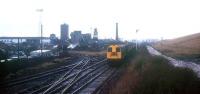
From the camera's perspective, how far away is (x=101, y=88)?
2355 centimetres

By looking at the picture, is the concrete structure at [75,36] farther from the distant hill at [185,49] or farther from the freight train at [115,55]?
the freight train at [115,55]

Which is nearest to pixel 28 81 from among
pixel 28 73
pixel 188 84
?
pixel 28 73

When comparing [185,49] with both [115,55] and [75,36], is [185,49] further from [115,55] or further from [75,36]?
[115,55]

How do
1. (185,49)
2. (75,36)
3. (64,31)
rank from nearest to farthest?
(185,49), (75,36), (64,31)

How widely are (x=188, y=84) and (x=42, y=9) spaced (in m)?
58.1

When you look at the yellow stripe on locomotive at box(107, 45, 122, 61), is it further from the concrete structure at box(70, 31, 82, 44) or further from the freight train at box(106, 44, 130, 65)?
the concrete structure at box(70, 31, 82, 44)

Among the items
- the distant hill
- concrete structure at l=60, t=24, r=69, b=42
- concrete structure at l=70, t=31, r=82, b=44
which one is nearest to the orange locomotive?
the distant hill

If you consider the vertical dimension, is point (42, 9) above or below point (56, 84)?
above

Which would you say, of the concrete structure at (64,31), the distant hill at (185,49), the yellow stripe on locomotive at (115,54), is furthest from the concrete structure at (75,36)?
the yellow stripe on locomotive at (115,54)

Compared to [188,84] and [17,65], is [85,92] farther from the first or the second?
[17,65]

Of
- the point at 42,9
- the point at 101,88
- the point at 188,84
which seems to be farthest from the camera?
the point at 42,9

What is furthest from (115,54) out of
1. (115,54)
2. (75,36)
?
(75,36)

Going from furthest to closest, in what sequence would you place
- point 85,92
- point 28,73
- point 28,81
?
point 28,73 → point 28,81 → point 85,92

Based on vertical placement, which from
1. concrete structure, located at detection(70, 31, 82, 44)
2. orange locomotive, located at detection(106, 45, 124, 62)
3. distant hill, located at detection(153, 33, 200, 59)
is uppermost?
concrete structure, located at detection(70, 31, 82, 44)
